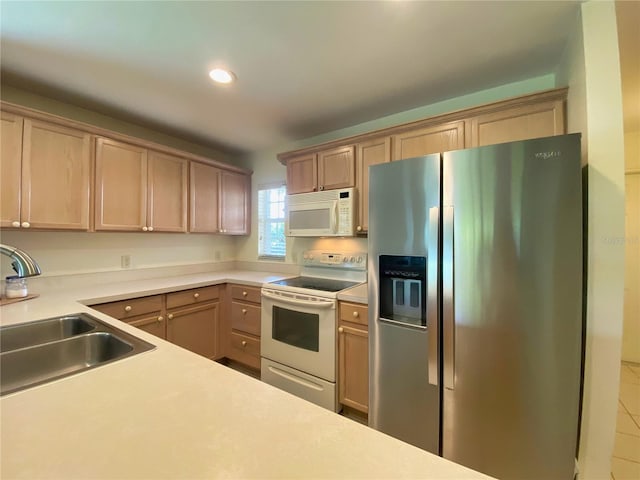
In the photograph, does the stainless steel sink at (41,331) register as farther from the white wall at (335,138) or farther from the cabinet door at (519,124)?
the cabinet door at (519,124)

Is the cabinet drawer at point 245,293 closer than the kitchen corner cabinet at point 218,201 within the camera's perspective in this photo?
Yes

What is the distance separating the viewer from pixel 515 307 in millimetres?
1260

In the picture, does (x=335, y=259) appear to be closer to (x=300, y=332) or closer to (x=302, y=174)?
(x=300, y=332)

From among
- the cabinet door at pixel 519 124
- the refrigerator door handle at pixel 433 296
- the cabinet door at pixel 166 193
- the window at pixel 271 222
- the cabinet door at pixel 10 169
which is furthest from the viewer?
the window at pixel 271 222

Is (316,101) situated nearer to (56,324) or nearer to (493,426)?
(56,324)

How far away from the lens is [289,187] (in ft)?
8.93

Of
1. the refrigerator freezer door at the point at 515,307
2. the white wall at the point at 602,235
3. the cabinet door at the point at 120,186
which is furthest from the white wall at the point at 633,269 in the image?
the cabinet door at the point at 120,186

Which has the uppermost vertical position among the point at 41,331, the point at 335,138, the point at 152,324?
the point at 335,138

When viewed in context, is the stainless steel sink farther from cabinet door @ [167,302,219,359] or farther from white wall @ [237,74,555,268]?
white wall @ [237,74,555,268]

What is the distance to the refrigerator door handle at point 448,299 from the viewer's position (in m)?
1.39

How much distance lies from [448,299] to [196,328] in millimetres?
2148

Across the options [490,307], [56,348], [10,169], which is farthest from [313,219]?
[10,169]

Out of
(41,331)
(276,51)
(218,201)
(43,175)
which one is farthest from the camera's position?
(218,201)

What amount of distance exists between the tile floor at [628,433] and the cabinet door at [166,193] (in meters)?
3.66
